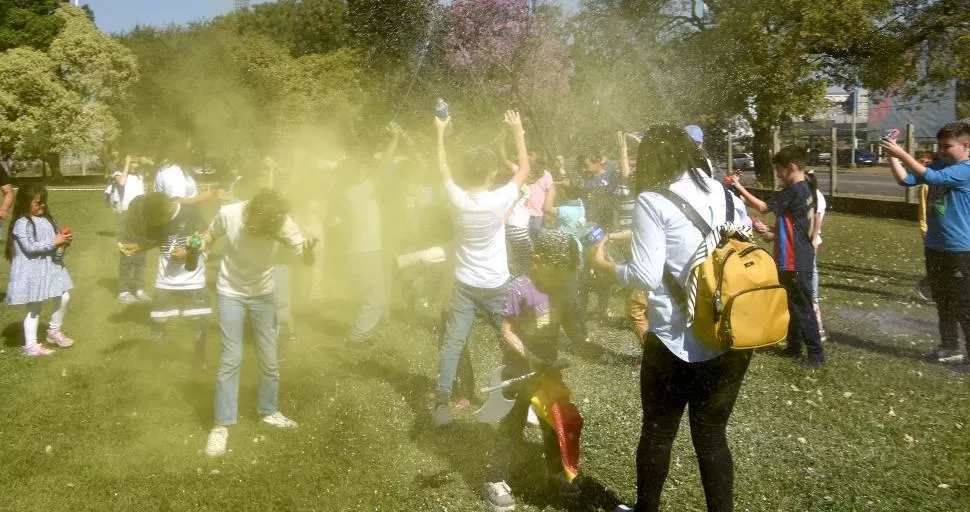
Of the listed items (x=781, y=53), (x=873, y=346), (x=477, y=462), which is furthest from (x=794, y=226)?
(x=781, y=53)

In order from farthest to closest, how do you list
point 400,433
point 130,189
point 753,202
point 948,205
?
point 130,189
point 948,205
point 753,202
point 400,433

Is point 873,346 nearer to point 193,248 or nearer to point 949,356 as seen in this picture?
point 949,356

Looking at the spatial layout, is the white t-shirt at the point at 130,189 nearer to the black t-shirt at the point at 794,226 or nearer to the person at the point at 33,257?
the person at the point at 33,257

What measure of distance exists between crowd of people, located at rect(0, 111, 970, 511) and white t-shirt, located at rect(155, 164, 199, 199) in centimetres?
2

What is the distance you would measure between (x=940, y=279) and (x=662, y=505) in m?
3.79

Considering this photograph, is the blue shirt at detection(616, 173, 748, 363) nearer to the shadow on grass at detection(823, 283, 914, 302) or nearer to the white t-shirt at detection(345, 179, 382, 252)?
the white t-shirt at detection(345, 179, 382, 252)

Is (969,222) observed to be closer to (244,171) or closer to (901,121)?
(244,171)

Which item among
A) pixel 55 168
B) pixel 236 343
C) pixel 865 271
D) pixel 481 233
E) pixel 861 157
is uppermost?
pixel 55 168

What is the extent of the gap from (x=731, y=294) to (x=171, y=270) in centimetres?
529

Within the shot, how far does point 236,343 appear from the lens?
15.7 feet

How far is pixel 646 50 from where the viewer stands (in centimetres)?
1619

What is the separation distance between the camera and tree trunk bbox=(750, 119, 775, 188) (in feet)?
64.3

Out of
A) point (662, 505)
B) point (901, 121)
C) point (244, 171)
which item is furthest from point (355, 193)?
point (901, 121)

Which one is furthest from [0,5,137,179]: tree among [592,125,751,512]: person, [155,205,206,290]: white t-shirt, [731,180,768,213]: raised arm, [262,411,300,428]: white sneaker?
[592,125,751,512]: person
